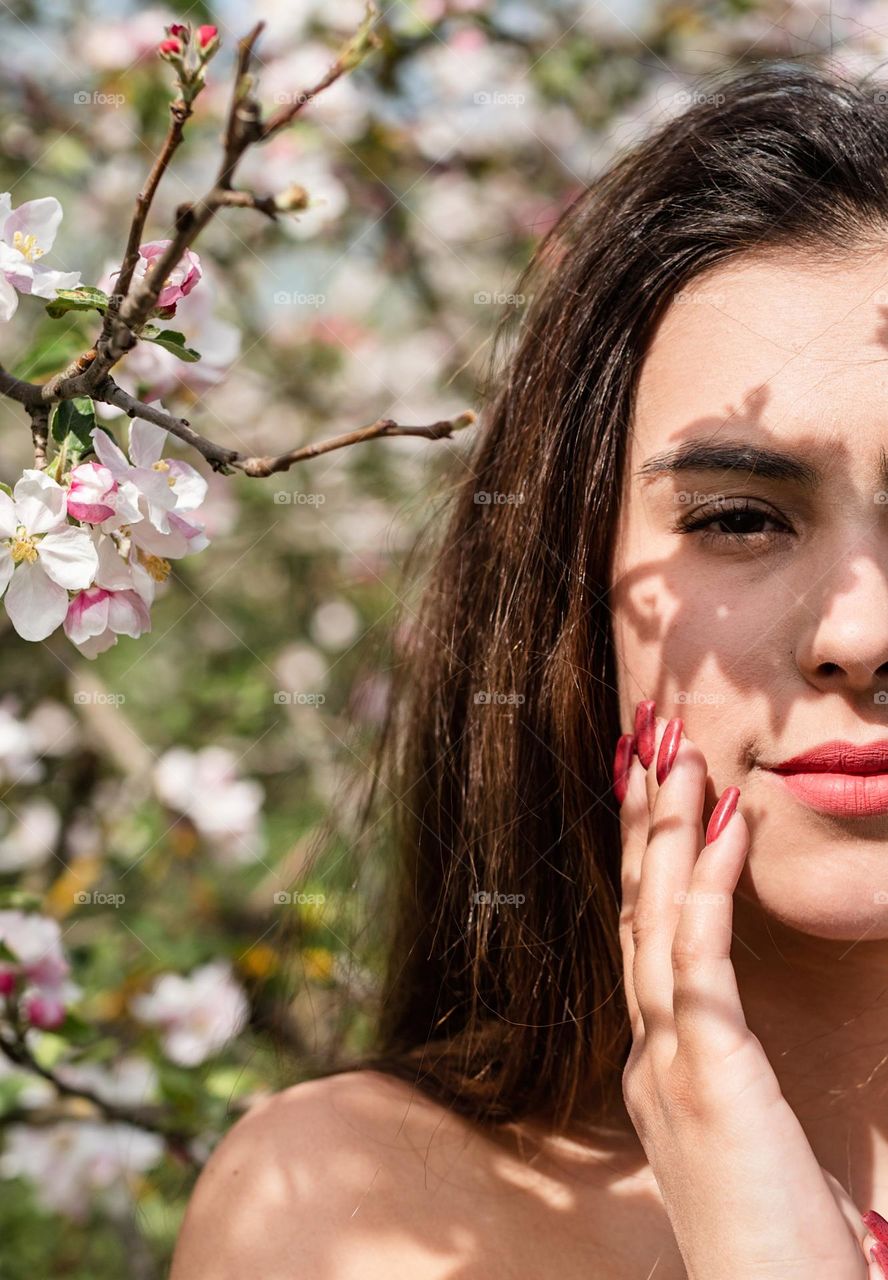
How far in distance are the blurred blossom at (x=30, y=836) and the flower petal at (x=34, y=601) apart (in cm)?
169

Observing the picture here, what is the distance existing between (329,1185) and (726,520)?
2.50ft

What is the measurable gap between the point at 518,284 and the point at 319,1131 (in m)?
1.08

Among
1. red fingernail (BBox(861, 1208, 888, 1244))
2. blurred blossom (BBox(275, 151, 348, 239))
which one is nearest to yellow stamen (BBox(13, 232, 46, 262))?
red fingernail (BBox(861, 1208, 888, 1244))

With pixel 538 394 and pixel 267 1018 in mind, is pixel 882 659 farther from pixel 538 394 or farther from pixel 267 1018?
pixel 267 1018

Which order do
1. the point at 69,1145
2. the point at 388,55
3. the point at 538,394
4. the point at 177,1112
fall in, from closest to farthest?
the point at 538,394, the point at 177,1112, the point at 69,1145, the point at 388,55

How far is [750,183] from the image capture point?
1.31 meters

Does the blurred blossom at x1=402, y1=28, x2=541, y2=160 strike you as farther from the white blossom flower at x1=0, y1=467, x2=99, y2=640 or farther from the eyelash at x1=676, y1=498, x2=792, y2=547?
the white blossom flower at x1=0, y1=467, x2=99, y2=640

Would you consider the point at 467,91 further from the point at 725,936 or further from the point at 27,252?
the point at 725,936

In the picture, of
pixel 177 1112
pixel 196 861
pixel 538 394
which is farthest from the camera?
pixel 196 861

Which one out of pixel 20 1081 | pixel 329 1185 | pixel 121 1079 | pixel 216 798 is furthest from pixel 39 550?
pixel 216 798

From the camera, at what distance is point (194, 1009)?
2.09 metres

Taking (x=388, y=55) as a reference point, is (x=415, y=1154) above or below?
below

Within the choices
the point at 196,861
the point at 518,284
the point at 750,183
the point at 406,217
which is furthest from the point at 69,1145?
the point at 406,217

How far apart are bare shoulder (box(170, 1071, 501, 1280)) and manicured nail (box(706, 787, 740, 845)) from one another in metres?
0.46
